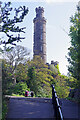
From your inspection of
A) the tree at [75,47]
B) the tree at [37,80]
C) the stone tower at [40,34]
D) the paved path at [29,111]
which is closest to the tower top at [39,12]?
the stone tower at [40,34]

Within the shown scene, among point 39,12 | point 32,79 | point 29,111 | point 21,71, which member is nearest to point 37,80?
point 32,79

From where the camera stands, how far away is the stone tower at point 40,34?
140 ft

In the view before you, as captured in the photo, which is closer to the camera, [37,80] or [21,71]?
[21,71]

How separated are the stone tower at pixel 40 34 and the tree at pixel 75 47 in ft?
Result: 108

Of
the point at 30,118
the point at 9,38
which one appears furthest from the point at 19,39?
the point at 30,118

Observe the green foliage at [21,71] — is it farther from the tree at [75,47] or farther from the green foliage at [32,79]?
the tree at [75,47]

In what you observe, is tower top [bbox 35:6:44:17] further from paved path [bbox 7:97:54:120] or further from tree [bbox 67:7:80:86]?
paved path [bbox 7:97:54:120]

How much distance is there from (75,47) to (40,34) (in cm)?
3552

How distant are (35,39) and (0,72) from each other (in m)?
38.8

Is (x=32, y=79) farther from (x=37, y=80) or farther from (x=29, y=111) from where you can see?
(x=29, y=111)

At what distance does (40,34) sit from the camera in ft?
143

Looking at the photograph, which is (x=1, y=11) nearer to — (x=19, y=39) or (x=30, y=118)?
(x=19, y=39)

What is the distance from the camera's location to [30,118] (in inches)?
196

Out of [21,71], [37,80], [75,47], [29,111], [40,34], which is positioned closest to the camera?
[29,111]
